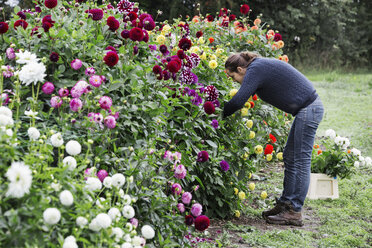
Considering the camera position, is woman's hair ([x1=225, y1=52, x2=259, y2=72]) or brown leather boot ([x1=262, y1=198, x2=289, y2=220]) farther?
brown leather boot ([x1=262, y1=198, x2=289, y2=220])

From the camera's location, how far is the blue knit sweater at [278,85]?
10.8ft

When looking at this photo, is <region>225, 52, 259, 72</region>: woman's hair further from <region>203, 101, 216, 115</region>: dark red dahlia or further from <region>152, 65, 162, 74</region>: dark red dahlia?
<region>152, 65, 162, 74</region>: dark red dahlia

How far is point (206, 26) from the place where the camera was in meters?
5.25

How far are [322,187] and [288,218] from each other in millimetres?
908

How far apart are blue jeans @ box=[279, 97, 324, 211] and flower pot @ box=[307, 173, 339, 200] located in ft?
2.31

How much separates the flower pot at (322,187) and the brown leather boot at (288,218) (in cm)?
75

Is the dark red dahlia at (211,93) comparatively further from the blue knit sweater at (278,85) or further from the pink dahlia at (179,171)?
the pink dahlia at (179,171)

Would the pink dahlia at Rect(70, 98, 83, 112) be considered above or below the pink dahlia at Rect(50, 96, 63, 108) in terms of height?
above

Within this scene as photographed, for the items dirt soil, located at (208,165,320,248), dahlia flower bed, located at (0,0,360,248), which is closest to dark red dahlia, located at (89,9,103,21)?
dahlia flower bed, located at (0,0,360,248)

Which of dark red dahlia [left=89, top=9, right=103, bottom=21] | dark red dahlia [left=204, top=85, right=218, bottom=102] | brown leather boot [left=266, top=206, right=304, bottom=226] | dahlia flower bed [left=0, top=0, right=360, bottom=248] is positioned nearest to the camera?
dahlia flower bed [left=0, top=0, right=360, bottom=248]

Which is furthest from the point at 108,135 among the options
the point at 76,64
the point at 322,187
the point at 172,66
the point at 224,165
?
the point at 322,187

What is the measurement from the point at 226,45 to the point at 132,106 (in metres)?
2.90

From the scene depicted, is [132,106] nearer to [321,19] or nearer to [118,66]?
[118,66]

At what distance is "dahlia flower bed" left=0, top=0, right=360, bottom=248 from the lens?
1654 mm
